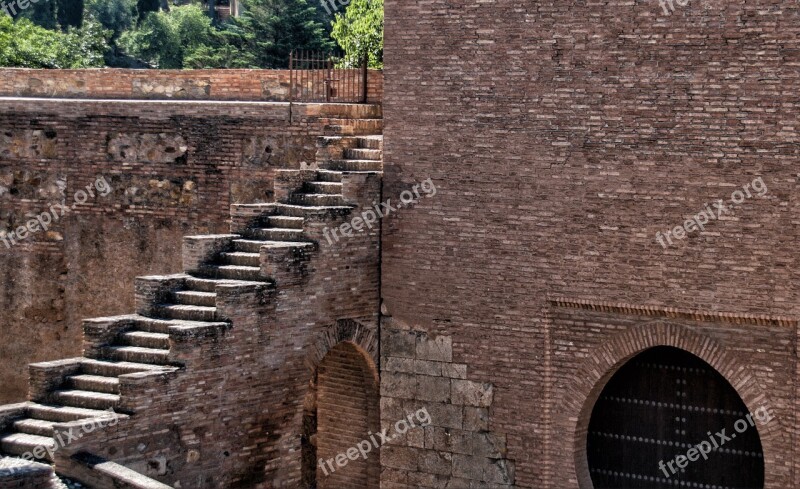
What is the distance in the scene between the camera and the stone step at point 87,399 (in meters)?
12.7

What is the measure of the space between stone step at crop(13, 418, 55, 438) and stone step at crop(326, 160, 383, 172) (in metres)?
3.92

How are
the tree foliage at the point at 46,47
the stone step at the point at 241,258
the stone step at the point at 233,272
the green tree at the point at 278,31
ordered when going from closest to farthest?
the stone step at the point at 233,272, the stone step at the point at 241,258, the tree foliage at the point at 46,47, the green tree at the point at 278,31

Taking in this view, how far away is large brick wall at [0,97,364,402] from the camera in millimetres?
15758

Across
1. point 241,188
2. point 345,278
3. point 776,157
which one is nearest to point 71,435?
point 345,278

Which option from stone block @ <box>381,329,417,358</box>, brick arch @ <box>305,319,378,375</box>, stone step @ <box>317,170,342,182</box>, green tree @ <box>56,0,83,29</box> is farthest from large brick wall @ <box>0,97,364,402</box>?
green tree @ <box>56,0,83,29</box>

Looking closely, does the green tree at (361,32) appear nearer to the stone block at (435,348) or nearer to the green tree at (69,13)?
the stone block at (435,348)

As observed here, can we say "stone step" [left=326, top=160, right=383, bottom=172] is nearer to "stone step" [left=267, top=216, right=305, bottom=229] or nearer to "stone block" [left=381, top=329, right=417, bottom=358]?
"stone step" [left=267, top=216, right=305, bottom=229]

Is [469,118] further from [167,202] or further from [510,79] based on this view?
[167,202]

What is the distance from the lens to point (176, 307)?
13.4m

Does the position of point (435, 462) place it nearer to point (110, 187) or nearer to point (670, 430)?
point (670, 430)

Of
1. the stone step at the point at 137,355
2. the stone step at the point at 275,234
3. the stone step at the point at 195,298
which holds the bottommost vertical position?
the stone step at the point at 137,355

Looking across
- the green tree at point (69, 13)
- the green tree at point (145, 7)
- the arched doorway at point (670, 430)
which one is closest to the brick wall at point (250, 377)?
the arched doorway at point (670, 430)

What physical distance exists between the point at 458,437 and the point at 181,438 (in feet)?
9.09

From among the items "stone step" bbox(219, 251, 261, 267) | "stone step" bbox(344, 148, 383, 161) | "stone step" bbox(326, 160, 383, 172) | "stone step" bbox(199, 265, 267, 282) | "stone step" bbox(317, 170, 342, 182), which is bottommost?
"stone step" bbox(199, 265, 267, 282)
